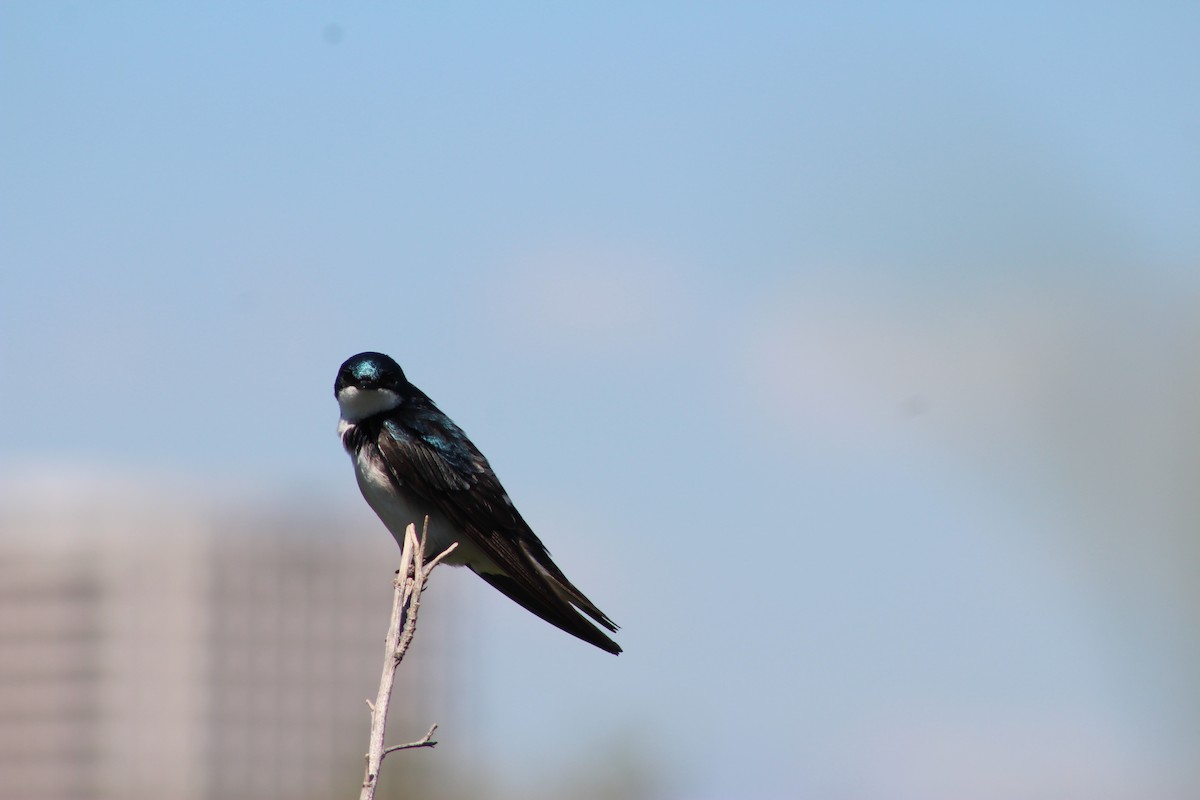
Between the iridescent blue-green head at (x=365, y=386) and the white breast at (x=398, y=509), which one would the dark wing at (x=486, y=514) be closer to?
the white breast at (x=398, y=509)

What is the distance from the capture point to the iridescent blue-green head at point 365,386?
403 inches

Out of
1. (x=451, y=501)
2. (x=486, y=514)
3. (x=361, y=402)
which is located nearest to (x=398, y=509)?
(x=451, y=501)

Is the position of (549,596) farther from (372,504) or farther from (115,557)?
(115,557)

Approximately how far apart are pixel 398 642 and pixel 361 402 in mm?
3082

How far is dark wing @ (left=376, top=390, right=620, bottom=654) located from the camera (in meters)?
9.73

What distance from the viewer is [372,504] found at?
10109 mm

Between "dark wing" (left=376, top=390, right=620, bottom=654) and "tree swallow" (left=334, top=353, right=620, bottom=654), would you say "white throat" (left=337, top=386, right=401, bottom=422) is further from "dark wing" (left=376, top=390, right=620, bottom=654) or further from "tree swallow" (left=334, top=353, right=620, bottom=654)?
"dark wing" (left=376, top=390, right=620, bottom=654)

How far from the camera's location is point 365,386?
10.2m

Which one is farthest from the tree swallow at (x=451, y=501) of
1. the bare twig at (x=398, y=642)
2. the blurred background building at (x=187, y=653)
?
the blurred background building at (x=187, y=653)

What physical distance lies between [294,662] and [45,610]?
76.5 ft

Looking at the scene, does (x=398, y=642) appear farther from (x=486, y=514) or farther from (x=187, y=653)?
(x=187, y=653)

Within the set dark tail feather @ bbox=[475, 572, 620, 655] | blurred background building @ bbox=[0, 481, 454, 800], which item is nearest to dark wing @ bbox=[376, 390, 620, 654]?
dark tail feather @ bbox=[475, 572, 620, 655]

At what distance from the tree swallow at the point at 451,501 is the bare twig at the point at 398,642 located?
126 cm

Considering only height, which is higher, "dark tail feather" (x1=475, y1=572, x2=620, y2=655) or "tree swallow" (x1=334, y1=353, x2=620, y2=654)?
"tree swallow" (x1=334, y1=353, x2=620, y2=654)
